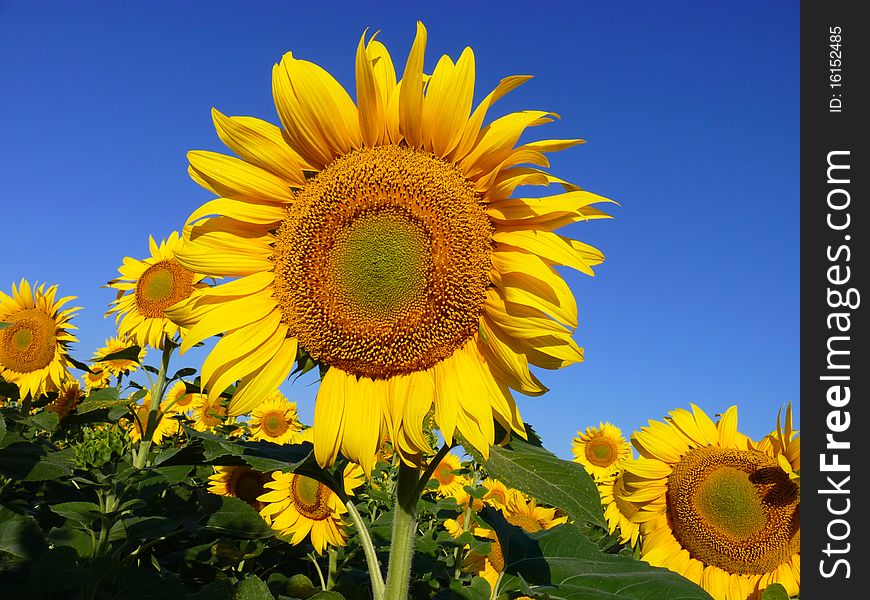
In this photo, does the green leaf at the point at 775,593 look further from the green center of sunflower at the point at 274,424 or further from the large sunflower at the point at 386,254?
the green center of sunflower at the point at 274,424

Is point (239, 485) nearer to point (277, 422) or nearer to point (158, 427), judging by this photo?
point (277, 422)

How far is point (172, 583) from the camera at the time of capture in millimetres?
3266

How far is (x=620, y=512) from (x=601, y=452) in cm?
488

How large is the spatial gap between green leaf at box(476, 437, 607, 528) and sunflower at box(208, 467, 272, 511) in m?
4.05

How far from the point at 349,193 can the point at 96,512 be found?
2433 mm

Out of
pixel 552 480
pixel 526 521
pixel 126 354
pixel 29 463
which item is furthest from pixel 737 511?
pixel 126 354

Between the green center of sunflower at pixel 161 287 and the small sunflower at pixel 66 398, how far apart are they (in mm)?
2418

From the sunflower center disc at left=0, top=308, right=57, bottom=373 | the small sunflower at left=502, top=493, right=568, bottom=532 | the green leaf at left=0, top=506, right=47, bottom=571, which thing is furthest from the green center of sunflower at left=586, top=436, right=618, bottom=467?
the green leaf at left=0, top=506, right=47, bottom=571

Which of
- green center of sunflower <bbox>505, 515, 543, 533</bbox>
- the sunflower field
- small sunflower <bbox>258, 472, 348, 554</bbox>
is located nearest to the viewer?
the sunflower field

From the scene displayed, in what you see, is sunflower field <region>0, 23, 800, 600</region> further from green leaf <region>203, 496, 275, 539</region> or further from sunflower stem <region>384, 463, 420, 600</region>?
green leaf <region>203, 496, 275, 539</region>

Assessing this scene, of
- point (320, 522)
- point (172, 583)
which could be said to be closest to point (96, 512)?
point (172, 583)

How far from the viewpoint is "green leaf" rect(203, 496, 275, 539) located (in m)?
3.74

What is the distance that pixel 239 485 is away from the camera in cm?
588
